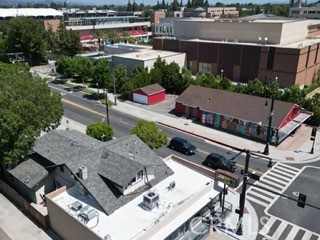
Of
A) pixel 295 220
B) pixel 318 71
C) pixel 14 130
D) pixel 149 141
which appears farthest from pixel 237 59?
pixel 14 130

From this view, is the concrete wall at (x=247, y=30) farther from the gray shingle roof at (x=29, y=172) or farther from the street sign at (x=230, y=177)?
the gray shingle roof at (x=29, y=172)

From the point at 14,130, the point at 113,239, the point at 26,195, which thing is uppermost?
the point at 14,130

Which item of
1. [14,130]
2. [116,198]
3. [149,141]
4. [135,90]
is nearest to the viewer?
[116,198]

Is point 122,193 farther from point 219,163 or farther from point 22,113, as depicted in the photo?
point 22,113

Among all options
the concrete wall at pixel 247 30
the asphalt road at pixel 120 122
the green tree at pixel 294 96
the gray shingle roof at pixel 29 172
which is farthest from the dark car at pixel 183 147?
the concrete wall at pixel 247 30

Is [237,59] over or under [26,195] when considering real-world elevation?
over

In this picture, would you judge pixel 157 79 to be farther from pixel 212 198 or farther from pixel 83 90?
pixel 212 198

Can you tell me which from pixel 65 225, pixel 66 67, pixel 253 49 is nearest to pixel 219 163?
pixel 65 225
